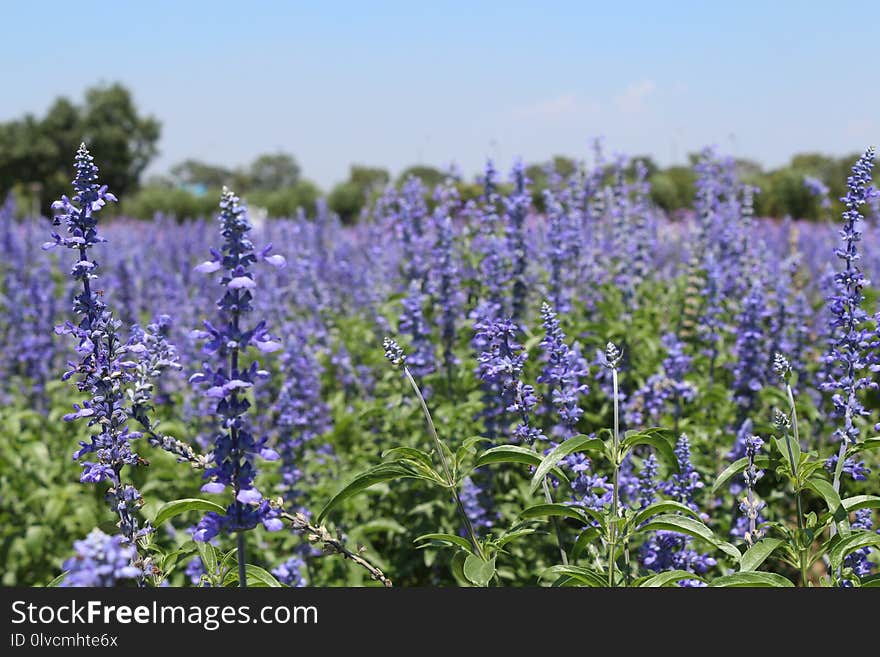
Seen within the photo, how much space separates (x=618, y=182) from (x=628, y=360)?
2711mm

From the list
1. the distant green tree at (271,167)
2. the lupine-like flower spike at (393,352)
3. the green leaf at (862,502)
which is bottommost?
the green leaf at (862,502)

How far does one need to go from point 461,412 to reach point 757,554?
128 inches

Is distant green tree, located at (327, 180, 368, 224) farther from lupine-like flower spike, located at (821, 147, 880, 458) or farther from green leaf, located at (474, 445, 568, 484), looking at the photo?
green leaf, located at (474, 445, 568, 484)

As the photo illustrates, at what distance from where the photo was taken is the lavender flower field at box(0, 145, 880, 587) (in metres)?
2.38

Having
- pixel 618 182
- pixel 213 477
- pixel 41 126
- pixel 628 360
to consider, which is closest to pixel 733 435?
pixel 628 360

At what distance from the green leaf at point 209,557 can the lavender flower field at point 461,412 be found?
0.02m

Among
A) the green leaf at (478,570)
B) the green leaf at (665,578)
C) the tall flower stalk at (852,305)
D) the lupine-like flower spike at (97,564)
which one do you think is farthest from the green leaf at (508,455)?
the tall flower stalk at (852,305)

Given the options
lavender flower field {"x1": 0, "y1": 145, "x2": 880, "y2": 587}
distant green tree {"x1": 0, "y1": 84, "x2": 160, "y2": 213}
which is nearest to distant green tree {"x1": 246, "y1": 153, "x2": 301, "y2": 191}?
distant green tree {"x1": 0, "y1": 84, "x2": 160, "y2": 213}

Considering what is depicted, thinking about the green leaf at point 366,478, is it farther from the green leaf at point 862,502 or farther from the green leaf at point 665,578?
the green leaf at point 862,502

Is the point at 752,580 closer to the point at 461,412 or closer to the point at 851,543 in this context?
the point at 851,543

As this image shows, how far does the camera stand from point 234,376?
2051 mm

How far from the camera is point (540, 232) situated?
9.52 metres

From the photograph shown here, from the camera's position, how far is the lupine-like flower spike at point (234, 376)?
2021 mm

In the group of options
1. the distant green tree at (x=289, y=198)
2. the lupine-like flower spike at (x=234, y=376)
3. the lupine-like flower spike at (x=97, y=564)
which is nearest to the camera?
the lupine-like flower spike at (x=97, y=564)
